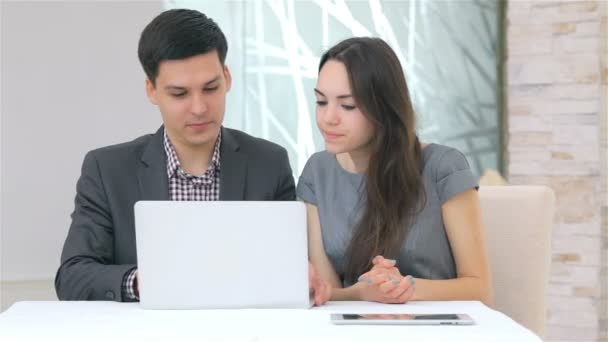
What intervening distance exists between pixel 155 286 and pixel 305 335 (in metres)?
0.38

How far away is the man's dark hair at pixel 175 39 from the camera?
2307mm

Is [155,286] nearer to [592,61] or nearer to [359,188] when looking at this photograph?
[359,188]

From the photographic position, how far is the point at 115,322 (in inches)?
66.0

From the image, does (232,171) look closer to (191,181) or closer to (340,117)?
(191,181)

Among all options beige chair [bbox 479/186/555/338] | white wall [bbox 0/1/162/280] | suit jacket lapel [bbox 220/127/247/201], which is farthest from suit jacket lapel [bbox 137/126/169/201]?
white wall [bbox 0/1/162/280]

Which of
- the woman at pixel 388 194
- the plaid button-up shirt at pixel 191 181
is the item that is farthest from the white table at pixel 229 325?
the plaid button-up shirt at pixel 191 181

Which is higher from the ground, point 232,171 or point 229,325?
point 232,171

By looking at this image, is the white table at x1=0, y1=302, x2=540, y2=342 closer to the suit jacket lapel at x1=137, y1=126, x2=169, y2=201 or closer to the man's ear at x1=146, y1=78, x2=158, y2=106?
the suit jacket lapel at x1=137, y1=126, x2=169, y2=201

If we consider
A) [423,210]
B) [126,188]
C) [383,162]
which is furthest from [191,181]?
[423,210]

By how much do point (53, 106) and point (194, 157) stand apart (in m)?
1.83

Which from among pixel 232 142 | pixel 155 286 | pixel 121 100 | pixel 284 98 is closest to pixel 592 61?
pixel 284 98

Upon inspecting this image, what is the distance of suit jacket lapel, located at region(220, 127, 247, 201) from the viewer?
7.84 ft

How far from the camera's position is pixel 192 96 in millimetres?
2270

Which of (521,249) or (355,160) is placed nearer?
(521,249)
